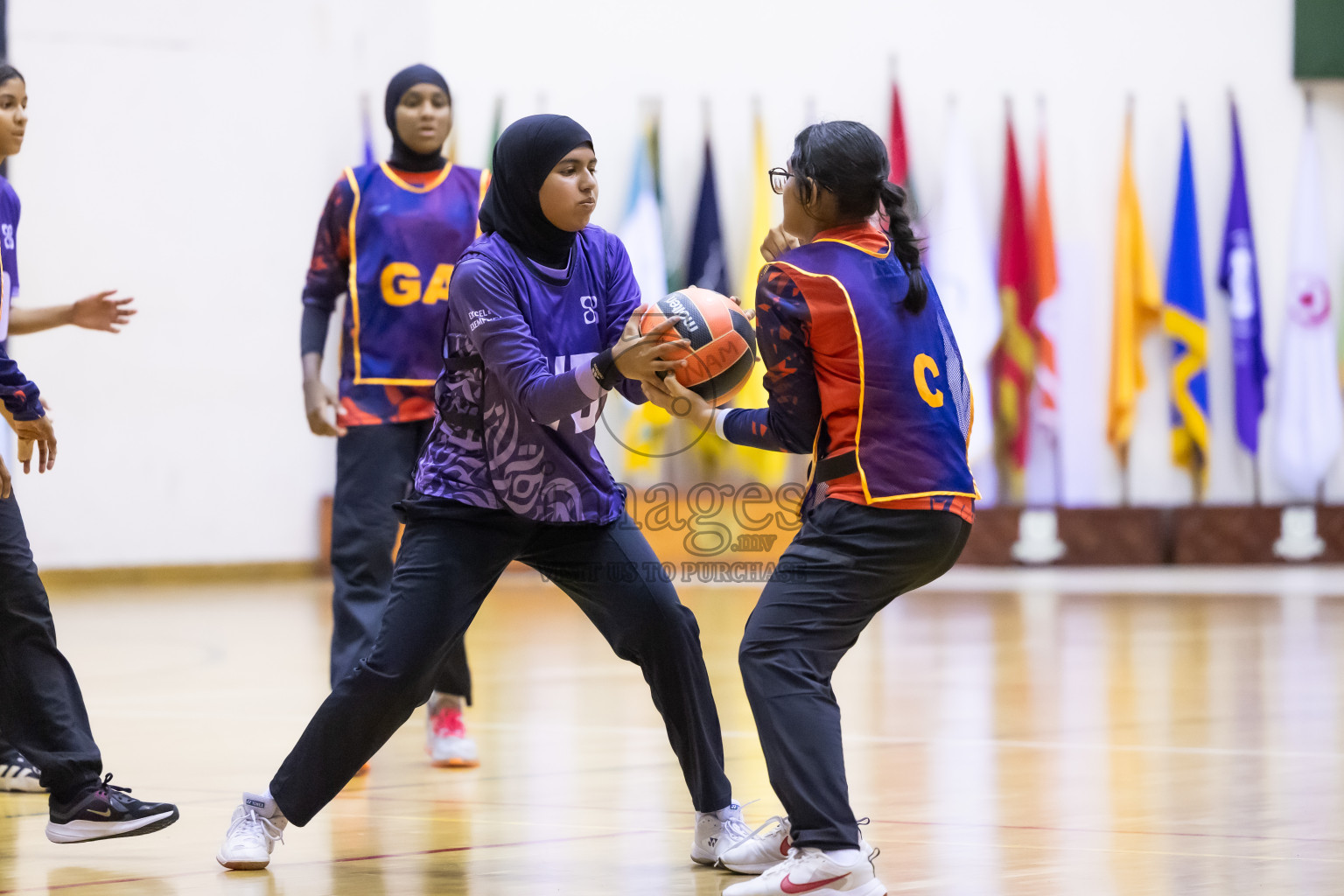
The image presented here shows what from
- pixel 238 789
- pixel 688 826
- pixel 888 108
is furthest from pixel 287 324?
pixel 688 826

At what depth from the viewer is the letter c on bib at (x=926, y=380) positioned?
3273mm

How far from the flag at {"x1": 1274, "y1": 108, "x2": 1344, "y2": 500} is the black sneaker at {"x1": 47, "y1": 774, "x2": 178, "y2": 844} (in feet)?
34.5

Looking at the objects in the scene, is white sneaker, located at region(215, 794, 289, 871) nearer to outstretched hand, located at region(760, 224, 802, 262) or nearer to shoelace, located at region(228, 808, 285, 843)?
shoelace, located at region(228, 808, 285, 843)

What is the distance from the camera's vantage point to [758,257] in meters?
12.7

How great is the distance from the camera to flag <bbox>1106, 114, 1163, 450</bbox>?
41.3ft

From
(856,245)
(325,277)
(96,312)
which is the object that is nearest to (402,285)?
(325,277)

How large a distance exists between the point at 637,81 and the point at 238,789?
9357 mm

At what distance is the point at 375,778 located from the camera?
479cm

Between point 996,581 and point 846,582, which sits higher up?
point 846,582

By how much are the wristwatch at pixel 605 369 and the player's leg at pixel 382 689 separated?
50 centimetres

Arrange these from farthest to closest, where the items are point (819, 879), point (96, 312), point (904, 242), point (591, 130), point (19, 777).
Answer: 1. point (591, 130)
2. point (19, 777)
3. point (96, 312)
4. point (904, 242)
5. point (819, 879)

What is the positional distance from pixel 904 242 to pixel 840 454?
1.43 feet

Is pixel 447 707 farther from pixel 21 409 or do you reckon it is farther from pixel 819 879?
pixel 819 879

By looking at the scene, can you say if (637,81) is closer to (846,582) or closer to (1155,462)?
(1155,462)
